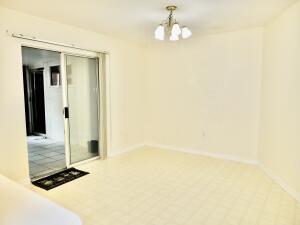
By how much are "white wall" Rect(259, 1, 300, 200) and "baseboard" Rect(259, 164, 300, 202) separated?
12 mm

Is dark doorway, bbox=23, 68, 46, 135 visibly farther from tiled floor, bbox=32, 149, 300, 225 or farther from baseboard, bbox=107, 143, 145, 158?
tiled floor, bbox=32, 149, 300, 225

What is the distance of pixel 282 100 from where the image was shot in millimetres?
2992

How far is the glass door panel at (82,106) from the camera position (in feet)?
12.4

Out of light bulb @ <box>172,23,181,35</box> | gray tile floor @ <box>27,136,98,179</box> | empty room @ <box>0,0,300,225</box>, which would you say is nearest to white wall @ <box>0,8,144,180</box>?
empty room @ <box>0,0,300,225</box>

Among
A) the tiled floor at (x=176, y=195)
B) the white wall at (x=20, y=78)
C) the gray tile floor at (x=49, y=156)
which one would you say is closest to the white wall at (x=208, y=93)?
the tiled floor at (x=176, y=195)

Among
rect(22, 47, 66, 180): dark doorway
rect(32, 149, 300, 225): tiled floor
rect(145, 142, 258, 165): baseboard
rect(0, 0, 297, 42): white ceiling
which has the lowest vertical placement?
rect(32, 149, 300, 225): tiled floor

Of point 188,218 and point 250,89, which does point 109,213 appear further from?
point 250,89

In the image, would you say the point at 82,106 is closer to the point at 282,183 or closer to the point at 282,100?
the point at 282,100

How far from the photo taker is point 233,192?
282 centimetres

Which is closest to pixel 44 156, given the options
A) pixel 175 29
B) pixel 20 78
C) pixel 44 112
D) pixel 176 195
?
pixel 44 112

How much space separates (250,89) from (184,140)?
1.65 metres

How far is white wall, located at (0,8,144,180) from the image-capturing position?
2.76m

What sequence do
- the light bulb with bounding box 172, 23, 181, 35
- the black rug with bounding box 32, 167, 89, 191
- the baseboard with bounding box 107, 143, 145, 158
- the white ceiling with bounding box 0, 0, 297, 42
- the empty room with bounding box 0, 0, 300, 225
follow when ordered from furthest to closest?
the baseboard with bounding box 107, 143, 145, 158 → the black rug with bounding box 32, 167, 89, 191 → the light bulb with bounding box 172, 23, 181, 35 → the white ceiling with bounding box 0, 0, 297, 42 → the empty room with bounding box 0, 0, 300, 225

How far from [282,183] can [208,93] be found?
197cm
